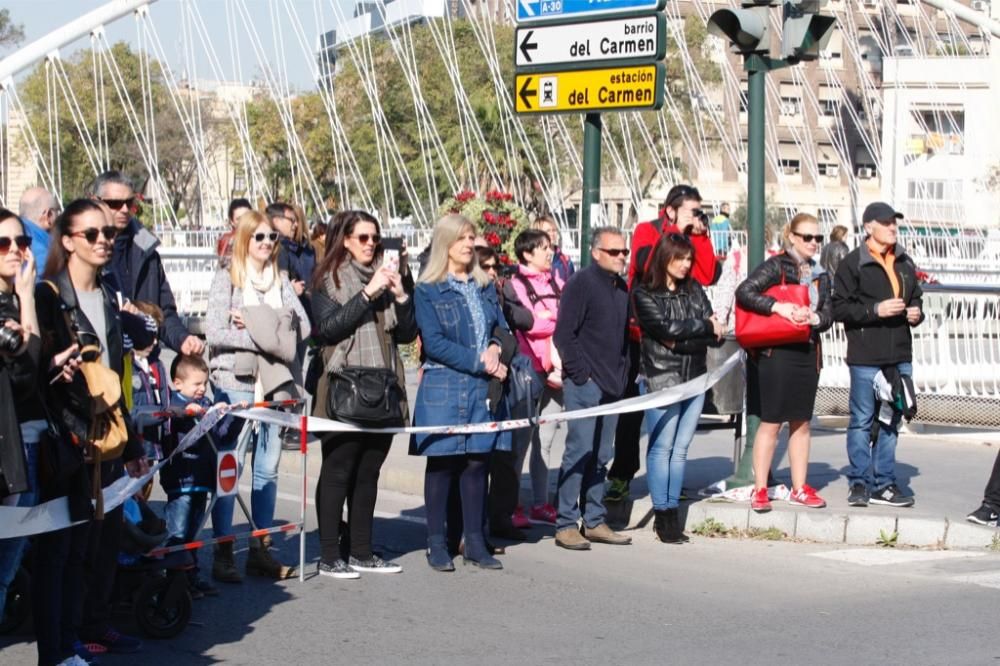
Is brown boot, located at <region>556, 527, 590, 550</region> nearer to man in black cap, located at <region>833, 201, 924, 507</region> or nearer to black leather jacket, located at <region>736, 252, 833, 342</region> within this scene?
black leather jacket, located at <region>736, 252, 833, 342</region>

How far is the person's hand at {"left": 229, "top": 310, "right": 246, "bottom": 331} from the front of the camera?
8.05m

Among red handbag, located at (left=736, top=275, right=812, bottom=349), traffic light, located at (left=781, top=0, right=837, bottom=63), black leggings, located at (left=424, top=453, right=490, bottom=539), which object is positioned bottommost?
black leggings, located at (left=424, top=453, right=490, bottom=539)

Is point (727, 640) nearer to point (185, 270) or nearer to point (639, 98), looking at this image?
point (639, 98)

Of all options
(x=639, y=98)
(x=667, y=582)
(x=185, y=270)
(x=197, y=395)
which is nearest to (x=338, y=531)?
(x=197, y=395)

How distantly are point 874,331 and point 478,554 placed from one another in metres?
3.21

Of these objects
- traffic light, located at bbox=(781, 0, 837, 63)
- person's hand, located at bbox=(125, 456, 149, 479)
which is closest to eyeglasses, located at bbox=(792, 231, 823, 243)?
traffic light, located at bbox=(781, 0, 837, 63)

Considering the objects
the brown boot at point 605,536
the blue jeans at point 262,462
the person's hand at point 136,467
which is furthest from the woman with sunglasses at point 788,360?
the person's hand at point 136,467

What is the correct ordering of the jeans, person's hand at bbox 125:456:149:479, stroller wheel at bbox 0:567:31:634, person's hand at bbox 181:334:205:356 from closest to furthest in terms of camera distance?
person's hand at bbox 125:456:149:479, stroller wheel at bbox 0:567:31:634, the jeans, person's hand at bbox 181:334:205:356

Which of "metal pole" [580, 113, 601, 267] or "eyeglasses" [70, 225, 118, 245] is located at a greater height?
"metal pole" [580, 113, 601, 267]

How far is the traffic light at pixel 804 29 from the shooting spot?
408 inches

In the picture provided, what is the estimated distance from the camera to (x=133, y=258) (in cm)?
845

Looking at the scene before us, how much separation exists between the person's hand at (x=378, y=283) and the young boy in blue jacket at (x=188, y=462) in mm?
899

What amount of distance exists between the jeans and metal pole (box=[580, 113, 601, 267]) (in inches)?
167

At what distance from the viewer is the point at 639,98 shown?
10.9m
